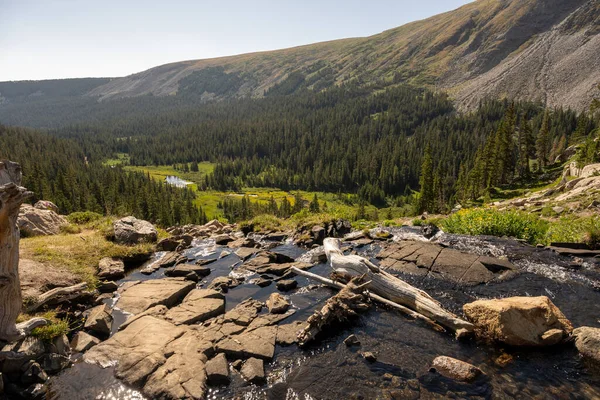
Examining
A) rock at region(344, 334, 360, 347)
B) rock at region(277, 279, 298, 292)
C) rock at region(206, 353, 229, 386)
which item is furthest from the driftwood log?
rock at region(206, 353, 229, 386)

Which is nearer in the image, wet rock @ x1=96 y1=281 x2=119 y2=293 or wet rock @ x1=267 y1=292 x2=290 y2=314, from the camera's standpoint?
wet rock @ x1=267 y1=292 x2=290 y2=314

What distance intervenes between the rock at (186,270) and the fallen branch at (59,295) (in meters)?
5.35

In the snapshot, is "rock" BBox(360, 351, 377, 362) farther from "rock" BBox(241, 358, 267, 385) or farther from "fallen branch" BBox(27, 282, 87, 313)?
"fallen branch" BBox(27, 282, 87, 313)

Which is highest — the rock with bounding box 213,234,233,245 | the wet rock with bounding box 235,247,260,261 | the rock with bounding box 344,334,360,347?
the rock with bounding box 344,334,360,347

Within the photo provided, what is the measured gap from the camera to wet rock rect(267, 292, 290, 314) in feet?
A: 54.1

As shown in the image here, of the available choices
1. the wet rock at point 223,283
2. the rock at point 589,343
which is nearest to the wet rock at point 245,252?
the wet rock at point 223,283

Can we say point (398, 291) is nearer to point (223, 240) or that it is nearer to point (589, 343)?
point (589, 343)

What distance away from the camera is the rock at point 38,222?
87.5 feet

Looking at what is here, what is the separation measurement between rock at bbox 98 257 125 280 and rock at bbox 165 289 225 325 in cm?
717

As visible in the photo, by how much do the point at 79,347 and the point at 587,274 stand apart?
27.7 m

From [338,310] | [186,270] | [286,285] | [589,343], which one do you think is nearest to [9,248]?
[186,270]

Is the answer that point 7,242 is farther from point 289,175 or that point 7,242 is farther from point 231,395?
point 289,175

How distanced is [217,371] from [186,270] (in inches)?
466

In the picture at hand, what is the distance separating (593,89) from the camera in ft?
570
